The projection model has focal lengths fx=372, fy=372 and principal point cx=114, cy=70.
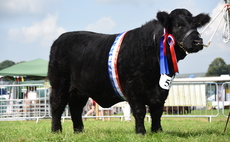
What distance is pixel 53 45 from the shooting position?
296 inches

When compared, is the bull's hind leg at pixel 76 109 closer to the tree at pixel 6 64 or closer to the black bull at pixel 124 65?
the black bull at pixel 124 65

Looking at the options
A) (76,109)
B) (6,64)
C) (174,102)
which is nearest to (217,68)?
(6,64)

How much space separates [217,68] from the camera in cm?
8481

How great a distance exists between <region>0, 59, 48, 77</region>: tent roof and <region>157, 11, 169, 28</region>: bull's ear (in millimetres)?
15349

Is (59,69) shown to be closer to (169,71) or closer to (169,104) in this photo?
(169,71)

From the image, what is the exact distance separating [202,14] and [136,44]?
1.22 metres

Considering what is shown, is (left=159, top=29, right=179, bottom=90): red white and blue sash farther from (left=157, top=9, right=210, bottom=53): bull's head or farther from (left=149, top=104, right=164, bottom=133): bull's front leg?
(left=149, top=104, right=164, bottom=133): bull's front leg

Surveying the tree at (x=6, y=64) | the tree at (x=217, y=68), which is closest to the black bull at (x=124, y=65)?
the tree at (x=217, y=68)

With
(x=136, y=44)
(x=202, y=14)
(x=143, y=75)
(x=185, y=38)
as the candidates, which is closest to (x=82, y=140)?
(x=143, y=75)

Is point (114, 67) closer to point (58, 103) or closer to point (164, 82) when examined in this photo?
point (164, 82)

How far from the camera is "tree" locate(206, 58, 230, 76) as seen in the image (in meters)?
82.7

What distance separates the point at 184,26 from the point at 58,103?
2.98 meters

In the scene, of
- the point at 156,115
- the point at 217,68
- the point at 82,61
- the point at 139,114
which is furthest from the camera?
the point at 217,68

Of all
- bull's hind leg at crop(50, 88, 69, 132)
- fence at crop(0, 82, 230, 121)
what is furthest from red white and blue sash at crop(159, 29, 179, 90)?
fence at crop(0, 82, 230, 121)
